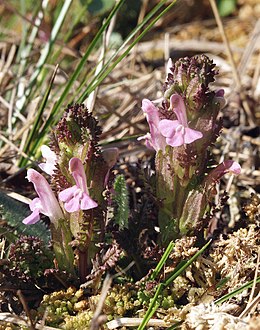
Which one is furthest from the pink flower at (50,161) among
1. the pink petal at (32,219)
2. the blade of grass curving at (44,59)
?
the blade of grass curving at (44,59)

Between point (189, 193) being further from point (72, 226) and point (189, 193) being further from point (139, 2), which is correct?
point (139, 2)

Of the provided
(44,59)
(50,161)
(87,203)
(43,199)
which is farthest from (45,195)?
(44,59)

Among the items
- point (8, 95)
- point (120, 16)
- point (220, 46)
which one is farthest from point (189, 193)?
point (120, 16)

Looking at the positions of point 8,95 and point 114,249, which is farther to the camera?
point 8,95

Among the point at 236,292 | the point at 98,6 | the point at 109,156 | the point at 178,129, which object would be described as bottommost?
the point at 236,292

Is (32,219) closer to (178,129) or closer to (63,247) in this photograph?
(63,247)

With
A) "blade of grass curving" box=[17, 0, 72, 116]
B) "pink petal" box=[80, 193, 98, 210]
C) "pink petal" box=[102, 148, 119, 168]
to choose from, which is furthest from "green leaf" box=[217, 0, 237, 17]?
"pink petal" box=[80, 193, 98, 210]

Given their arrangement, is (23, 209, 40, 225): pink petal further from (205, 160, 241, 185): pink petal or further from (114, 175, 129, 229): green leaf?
(205, 160, 241, 185): pink petal
